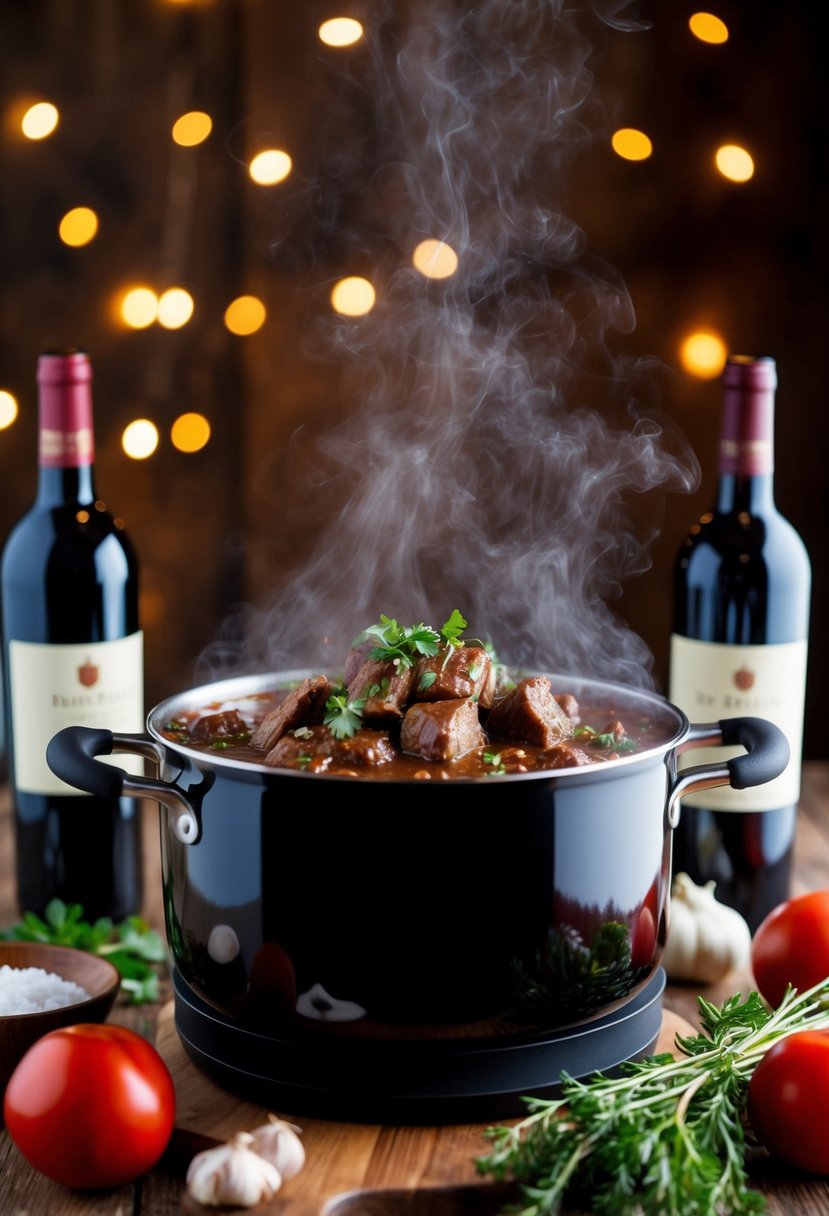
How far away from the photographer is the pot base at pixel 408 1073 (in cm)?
170

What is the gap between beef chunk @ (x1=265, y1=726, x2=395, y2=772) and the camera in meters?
1.74

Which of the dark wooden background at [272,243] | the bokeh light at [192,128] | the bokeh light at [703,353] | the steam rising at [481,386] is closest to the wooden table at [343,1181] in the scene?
the steam rising at [481,386]

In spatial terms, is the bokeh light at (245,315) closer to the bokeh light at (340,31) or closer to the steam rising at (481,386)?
the steam rising at (481,386)

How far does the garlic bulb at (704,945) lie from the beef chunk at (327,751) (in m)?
0.80

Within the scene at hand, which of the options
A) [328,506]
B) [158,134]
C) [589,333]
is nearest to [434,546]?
[328,506]

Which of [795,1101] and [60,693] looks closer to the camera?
[795,1101]

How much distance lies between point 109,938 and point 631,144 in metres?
2.20

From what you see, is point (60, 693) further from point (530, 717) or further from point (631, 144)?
point (631, 144)

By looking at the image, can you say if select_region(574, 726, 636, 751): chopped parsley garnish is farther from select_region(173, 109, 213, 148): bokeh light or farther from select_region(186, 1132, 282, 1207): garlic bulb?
select_region(173, 109, 213, 148): bokeh light

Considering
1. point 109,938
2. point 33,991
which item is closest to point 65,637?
point 109,938

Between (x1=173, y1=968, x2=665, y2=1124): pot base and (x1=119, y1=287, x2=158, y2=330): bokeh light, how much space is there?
209 centimetres

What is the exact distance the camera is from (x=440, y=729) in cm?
176

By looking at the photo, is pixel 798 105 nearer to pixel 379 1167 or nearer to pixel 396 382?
pixel 396 382

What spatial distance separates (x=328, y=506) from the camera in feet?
11.5
